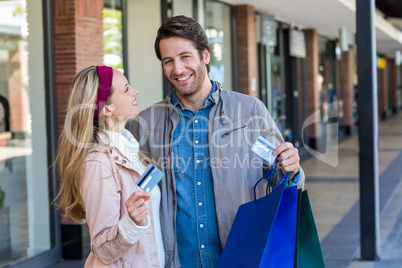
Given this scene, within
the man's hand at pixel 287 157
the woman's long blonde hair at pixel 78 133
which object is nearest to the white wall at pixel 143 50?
the woman's long blonde hair at pixel 78 133

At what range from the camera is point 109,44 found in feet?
26.4

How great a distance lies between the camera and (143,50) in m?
8.85

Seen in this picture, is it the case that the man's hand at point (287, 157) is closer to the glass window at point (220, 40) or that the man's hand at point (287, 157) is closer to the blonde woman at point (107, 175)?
the blonde woman at point (107, 175)

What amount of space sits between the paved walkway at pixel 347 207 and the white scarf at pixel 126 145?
4.45m

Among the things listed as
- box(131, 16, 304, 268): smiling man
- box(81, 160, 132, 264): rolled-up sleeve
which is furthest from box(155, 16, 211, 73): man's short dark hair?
box(81, 160, 132, 264): rolled-up sleeve

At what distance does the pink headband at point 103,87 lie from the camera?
246 cm

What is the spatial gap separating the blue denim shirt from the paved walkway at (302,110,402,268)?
4.25 meters

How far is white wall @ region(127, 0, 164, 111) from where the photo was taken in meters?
8.60

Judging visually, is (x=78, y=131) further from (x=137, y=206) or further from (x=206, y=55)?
(x=206, y=55)

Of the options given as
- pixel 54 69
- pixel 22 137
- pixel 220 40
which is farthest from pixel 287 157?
pixel 220 40

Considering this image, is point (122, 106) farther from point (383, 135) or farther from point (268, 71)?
point (383, 135)

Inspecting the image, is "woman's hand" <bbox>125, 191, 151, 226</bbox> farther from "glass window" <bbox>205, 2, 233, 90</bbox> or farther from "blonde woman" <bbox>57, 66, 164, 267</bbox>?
"glass window" <bbox>205, 2, 233, 90</bbox>

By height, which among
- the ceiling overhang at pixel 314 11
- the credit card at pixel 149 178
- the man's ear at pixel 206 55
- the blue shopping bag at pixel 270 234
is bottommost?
the blue shopping bag at pixel 270 234

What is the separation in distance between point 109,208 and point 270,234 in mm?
596
